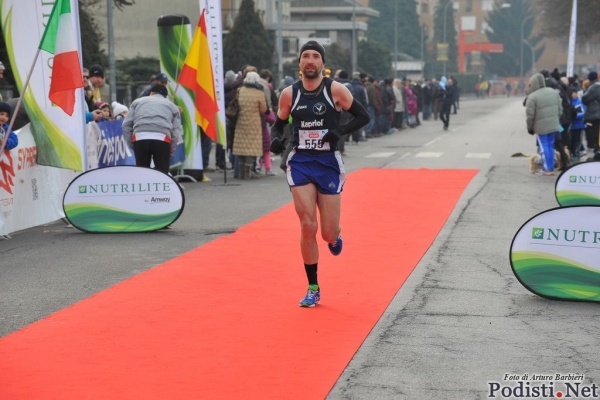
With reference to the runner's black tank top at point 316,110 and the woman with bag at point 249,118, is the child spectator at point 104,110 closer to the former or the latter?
the woman with bag at point 249,118

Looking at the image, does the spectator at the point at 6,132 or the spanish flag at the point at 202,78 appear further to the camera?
the spanish flag at the point at 202,78

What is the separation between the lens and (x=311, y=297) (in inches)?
335

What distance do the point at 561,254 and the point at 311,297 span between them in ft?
6.33

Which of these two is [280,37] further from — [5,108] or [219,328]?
[219,328]

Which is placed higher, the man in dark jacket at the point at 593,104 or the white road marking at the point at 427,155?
the man in dark jacket at the point at 593,104

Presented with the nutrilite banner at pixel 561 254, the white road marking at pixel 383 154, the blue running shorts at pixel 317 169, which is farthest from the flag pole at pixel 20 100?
the white road marking at pixel 383 154

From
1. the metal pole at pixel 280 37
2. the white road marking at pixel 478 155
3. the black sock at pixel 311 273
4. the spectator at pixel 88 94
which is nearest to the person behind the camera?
the black sock at pixel 311 273

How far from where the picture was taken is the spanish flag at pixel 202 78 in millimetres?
17891

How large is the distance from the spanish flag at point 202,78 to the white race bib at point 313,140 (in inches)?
382

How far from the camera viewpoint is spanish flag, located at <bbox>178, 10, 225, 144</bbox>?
17891mm

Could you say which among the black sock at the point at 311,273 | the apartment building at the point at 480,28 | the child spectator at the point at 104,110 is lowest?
the apartment building at the point at 480,28

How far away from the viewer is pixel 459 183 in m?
19.5

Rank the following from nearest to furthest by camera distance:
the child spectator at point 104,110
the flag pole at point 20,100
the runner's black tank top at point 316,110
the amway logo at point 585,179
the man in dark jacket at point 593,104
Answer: the runner's black tank top at point 316,110 → the flag pole at point 20,100 → the amway logo at point 585,179 → the child spectator at point 104,110 → the man in dark jacket at point 593,104

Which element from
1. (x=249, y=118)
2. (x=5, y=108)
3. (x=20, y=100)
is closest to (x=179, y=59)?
(x=249, y=118)
